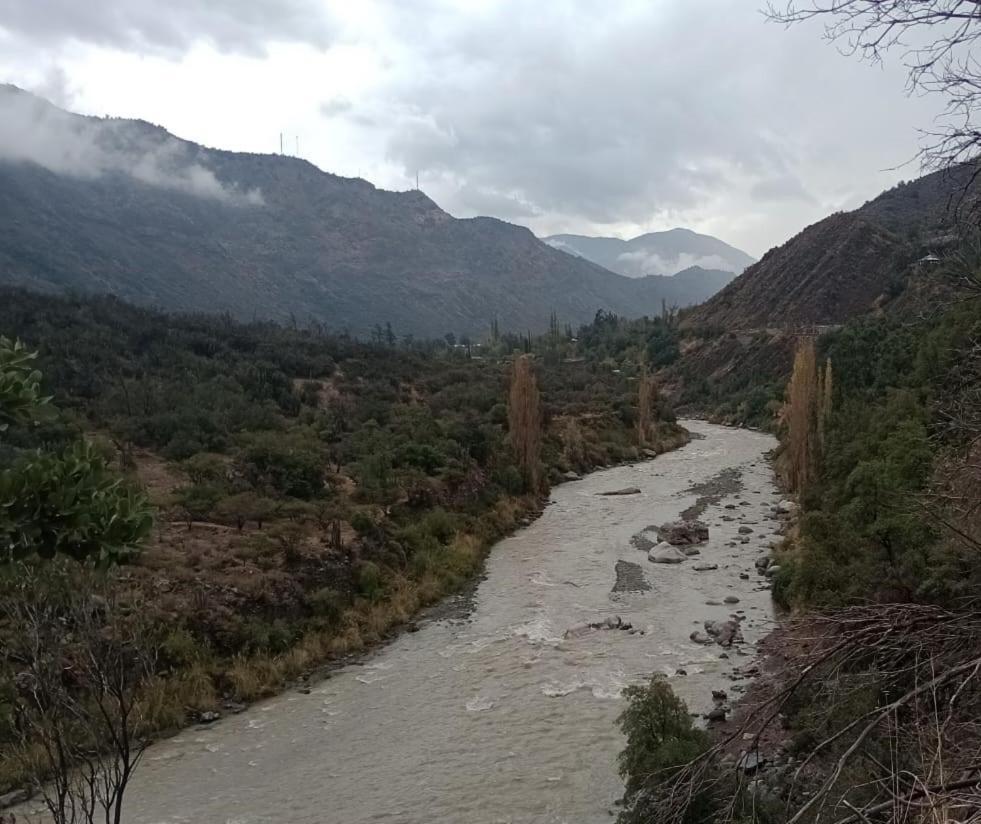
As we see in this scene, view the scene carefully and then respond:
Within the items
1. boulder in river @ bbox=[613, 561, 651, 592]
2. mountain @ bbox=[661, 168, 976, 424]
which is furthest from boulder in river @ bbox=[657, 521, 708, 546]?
mountain @ bbox=[661, 168, 976, 424]

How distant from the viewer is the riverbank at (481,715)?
1017 cm

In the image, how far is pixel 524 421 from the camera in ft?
104

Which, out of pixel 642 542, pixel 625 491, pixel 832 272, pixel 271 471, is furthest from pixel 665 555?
pixel 832 272

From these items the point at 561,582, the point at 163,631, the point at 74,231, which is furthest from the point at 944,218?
the point at 74,231

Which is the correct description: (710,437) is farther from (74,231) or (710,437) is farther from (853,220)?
(74,231)

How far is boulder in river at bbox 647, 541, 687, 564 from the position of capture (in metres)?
21.9

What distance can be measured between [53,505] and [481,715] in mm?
10559

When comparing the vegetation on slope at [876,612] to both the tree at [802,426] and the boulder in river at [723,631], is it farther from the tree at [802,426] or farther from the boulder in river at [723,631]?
the boulder in river at [723,631]

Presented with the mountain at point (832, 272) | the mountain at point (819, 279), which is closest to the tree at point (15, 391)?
the mountain at point (832, 272)

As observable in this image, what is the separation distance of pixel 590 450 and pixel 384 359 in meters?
→ 19.2

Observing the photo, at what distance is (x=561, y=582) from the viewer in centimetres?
2009

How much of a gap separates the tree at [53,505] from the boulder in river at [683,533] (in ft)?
72.7

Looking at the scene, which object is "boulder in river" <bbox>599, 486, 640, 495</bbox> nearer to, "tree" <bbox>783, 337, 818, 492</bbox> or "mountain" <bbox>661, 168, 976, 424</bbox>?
"tree" <bbox>783, 337, 818, 492</bbox>

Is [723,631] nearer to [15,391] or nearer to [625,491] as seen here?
[15,391]
